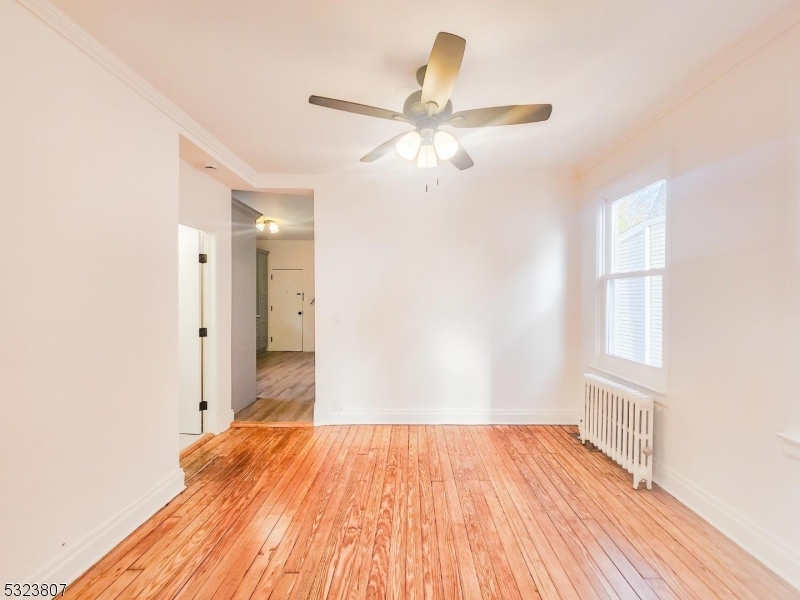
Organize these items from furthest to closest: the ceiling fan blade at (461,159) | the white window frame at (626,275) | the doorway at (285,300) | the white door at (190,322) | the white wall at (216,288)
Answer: the doorway at (285,300) → the white door at (190,322) → the white wall at (216,288) → the white window frame at (626,275) → the ceiling fan blade at (461,159)

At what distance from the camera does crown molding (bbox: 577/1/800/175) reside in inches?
58.7

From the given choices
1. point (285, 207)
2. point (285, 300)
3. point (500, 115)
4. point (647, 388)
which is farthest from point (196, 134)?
point (285, 300)

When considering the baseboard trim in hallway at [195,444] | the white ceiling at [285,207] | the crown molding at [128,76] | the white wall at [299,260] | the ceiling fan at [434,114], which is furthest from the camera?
the white wall at [299,260]

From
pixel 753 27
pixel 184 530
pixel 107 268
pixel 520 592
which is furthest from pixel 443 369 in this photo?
pixel 753 27

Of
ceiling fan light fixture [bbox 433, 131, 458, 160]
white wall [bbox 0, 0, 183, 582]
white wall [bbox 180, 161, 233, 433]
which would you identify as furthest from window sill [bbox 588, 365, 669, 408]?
white wall [bbox 180, 161, 233, 433]

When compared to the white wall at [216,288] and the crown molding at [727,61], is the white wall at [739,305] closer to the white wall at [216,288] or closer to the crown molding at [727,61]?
the crown molding at [727,61]

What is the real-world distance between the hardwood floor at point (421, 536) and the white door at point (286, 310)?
503 cm

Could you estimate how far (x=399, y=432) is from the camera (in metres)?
3.21

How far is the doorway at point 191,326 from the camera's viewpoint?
10.3 feet

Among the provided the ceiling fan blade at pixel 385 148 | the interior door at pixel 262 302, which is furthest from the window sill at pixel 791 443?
the interior door at pixel 262 302

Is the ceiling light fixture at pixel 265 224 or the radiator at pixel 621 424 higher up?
the ceiling light fixture at pixel 265 224

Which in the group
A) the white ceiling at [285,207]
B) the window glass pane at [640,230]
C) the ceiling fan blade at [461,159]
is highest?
the white ceiling at [285,207]

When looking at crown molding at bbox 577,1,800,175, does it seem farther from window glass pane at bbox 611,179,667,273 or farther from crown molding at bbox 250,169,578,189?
crown molding at bbox 250,169,578,189

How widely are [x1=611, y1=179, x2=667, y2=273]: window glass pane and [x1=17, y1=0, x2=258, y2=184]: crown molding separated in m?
3.41
